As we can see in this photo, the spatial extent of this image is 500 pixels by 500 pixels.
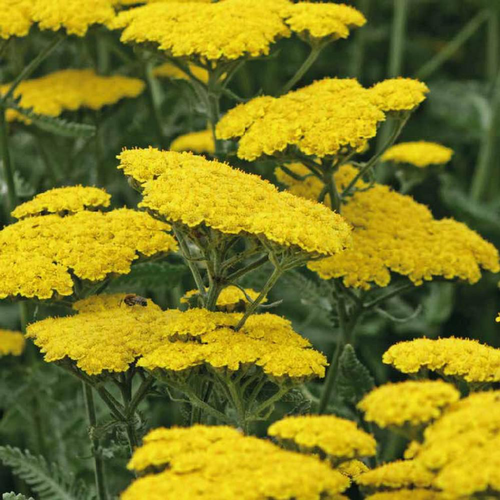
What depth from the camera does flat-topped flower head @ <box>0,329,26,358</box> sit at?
477 cm

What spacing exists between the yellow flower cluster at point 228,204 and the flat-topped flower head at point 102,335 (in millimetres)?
378

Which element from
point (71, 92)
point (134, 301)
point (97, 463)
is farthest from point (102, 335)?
point (71, 92)

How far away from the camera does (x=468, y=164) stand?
7.46 metres

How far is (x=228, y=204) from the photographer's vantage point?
10.7 ft

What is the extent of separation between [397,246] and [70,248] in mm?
1230

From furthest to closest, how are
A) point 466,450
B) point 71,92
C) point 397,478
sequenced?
point 71,92, point 397,478, point 466,450

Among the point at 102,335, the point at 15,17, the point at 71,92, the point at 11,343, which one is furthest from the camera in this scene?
the point at 71,92

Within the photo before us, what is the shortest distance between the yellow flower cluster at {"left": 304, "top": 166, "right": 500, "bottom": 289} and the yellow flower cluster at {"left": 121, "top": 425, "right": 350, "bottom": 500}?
142cm

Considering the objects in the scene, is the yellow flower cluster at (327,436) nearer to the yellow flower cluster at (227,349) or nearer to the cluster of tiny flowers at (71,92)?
the yellow flower cluster at (227,349)

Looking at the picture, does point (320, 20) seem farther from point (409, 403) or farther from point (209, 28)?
point (409, 403)

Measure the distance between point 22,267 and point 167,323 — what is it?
477 millimetres

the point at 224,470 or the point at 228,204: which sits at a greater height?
the point at 228,204

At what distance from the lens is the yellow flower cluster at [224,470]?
2494mm

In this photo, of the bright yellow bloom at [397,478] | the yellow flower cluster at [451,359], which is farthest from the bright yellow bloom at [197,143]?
the bright yellow bloom at [397,478]
